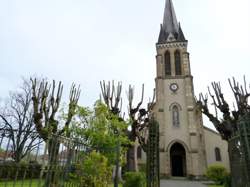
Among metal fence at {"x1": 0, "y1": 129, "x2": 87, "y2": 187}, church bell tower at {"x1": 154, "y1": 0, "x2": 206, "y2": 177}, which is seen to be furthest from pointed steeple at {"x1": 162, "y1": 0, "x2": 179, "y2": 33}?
metal fence at {"x1": 0, "y1": 129, "x2": 87, "y2": 187}

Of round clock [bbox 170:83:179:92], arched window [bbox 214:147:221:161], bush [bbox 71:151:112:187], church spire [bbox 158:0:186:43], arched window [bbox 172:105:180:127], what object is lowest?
bush [bbox 71:151:112:187]

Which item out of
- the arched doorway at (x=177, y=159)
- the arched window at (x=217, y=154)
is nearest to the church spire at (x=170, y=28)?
the arched doorway at (x=177, y=159)

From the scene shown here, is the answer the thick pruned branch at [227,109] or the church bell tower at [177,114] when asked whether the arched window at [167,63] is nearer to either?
the church bell tower at [177,114]

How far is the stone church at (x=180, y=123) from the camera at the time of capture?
24422mm

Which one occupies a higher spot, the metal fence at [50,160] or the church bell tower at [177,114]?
the church bell tower at [177,114]

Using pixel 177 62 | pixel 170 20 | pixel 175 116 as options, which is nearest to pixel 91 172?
pixel 175 116

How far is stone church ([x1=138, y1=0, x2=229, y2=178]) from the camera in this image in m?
24.4

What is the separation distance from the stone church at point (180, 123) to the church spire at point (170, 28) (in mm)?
1195

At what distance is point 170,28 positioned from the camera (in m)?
33.4

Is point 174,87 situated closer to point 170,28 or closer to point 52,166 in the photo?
point 170,28

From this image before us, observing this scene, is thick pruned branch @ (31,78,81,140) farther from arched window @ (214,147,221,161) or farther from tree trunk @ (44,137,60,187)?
arched window @ (214,147,221,161)

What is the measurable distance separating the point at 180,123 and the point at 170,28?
16.1m

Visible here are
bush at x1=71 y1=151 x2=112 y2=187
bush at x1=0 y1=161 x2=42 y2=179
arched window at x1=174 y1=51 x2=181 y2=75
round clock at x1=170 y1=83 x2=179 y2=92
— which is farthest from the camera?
arched window at x1=174 y1=51 x2=181 y2=75

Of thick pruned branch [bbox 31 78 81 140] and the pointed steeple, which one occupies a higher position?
the pointed steeple
